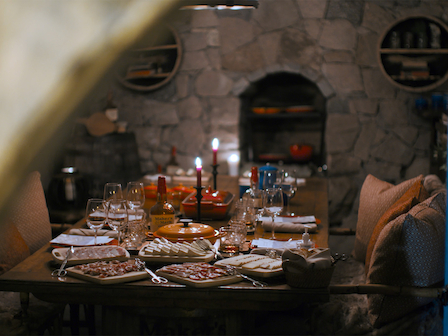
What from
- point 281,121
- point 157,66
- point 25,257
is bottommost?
point 25,257

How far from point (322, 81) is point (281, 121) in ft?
2.14

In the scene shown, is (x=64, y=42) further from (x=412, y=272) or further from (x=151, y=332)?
(x=412, y=272)

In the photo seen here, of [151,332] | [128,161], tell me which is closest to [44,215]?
[151,332]

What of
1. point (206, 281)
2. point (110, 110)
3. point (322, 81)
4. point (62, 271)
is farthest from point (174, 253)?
point (322, 81)

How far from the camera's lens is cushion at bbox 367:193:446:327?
4.70 ft

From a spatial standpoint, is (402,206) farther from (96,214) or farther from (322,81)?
(322,81)

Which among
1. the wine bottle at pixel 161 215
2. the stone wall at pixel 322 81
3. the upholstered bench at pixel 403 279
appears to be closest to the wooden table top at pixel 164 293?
the upholstered bench at pixel 403 279

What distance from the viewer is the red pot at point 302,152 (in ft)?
13.2

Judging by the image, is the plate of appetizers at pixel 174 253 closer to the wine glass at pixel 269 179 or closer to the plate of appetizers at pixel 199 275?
the plate of appetizers at pixel 199 275

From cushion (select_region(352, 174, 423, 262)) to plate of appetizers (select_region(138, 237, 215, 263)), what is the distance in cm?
93

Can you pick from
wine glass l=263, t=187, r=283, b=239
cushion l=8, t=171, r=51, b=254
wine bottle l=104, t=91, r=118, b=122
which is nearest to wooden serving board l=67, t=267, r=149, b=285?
wine glass l=263, t=187, r=283, b=239

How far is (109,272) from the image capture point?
1260 mm

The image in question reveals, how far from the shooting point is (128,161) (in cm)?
365

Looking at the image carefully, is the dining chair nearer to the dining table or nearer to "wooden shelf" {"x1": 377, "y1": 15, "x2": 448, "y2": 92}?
the dining table
